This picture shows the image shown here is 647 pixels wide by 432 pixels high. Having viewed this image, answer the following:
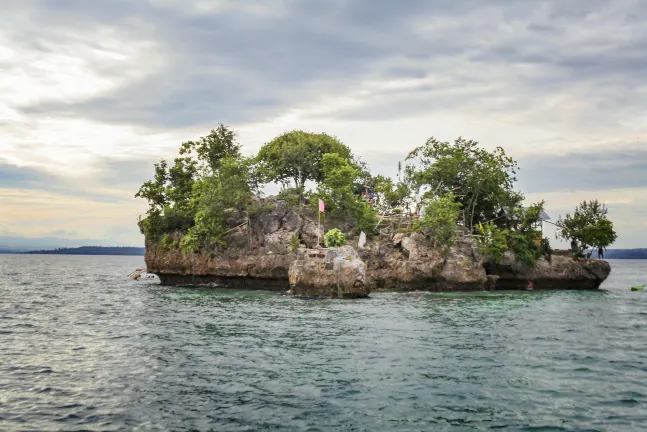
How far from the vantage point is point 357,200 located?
2472 inches

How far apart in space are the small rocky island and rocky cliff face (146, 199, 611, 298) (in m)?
0.12

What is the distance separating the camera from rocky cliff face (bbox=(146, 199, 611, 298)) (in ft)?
181

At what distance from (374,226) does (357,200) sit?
3.68m

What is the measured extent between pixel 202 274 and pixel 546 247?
40.8 metres

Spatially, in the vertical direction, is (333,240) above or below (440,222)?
below

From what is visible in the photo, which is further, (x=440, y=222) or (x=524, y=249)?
(x=524, y=249)

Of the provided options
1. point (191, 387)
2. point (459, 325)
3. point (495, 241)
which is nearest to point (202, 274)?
point (495, 241)

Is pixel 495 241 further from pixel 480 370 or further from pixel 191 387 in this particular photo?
pixel 191 387

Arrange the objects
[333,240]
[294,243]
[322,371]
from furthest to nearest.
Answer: [294,243], [333,240], [322,371]

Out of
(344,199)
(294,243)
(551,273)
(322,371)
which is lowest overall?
(322,371)

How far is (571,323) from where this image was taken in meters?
30.3

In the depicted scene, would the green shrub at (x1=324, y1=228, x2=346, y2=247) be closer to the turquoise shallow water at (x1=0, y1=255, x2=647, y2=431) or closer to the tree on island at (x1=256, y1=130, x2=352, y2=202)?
the turquoise shallow water at (x1=0, y1=255, x2=647, y2=431)

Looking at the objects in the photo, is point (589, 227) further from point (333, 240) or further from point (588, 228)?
point (333, 240)

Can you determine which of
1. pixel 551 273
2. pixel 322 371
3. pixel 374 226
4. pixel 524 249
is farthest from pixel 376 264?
pixel 322 371
